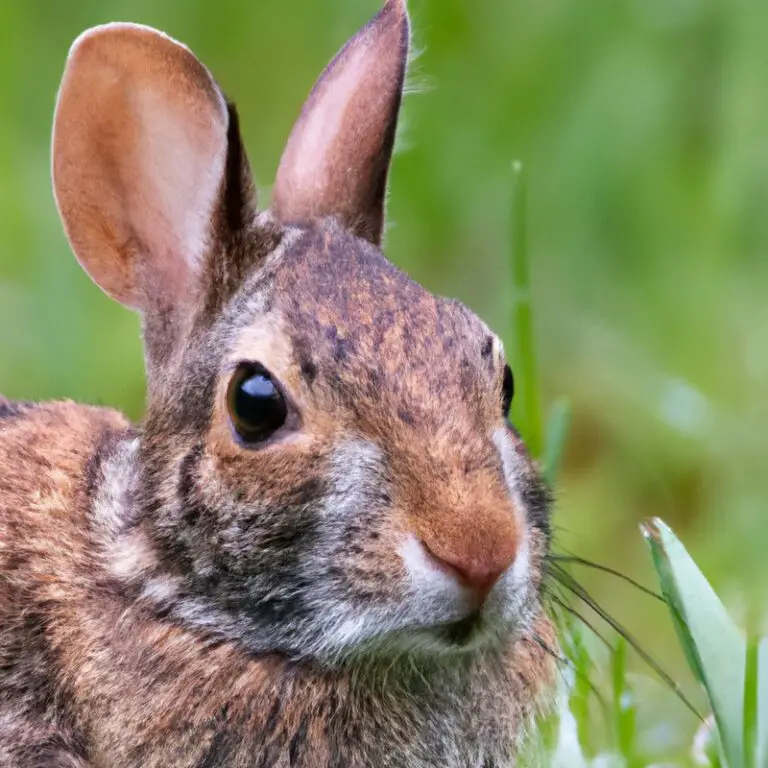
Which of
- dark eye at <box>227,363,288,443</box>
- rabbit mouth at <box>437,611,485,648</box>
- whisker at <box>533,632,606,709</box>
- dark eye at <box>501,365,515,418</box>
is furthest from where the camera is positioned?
whisker at <box>533,632,606,709</box>

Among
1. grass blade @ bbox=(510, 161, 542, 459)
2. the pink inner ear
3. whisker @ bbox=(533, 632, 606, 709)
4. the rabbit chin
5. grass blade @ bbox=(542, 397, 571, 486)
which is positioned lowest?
the rabbit chin

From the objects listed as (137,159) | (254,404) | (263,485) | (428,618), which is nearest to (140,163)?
(137,159)

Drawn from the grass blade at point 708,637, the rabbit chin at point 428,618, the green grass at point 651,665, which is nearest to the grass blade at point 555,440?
the green grass at point 651,665

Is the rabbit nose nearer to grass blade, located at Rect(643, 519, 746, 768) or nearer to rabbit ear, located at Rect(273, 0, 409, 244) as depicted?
grass blade, located at Rect(643, 519, 746, 768)

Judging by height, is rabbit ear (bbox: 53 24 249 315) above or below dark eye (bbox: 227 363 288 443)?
above

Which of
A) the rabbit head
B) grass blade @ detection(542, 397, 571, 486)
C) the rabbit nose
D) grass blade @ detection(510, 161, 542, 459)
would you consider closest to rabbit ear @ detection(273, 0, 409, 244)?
the rabbit head

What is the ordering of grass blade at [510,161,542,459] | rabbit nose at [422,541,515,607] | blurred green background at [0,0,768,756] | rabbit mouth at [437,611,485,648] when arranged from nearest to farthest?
rabbit nose at [422,541,515,607]
rabbit mouth at [437,611,485,648]
grass blade at [510,161,542,459]
blurred green background at [0,0,768,756]

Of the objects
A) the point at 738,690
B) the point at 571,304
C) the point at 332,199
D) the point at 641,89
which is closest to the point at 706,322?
the point at 571,304

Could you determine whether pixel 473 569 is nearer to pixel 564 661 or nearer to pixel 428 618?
pixel 428 618

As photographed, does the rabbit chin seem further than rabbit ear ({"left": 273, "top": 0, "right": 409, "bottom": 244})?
No
